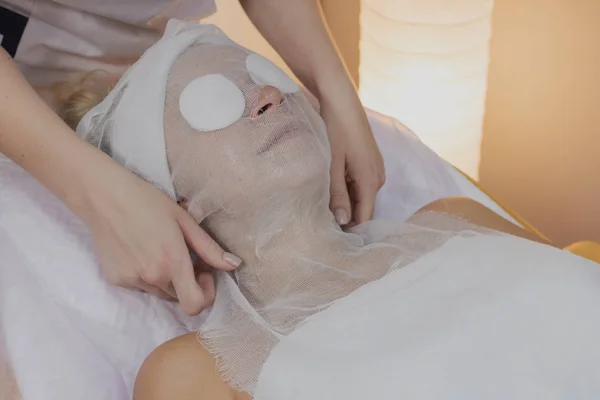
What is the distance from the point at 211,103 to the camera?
3.32 ft

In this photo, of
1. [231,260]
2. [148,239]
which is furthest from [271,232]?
[148,239]

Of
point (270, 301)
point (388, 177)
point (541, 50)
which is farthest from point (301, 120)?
point (541, 50)

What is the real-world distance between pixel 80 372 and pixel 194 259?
228 mm

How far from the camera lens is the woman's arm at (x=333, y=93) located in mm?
1262

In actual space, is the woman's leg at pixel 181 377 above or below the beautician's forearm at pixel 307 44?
below

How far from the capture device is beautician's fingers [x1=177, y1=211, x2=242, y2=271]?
1017 mm

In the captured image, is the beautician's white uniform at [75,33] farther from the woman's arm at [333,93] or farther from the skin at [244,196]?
the skin at [244,196]

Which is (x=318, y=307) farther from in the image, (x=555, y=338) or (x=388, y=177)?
(x=388, y=177)

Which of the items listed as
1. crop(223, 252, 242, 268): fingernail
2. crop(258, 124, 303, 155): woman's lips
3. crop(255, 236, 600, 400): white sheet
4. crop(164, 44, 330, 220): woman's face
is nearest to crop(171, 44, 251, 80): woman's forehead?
crop(164, 44, 330, 220): woman's face

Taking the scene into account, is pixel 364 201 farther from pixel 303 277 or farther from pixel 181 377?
pixel 181 377

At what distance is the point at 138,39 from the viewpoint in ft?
4.55

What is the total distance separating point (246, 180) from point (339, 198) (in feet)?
0.79

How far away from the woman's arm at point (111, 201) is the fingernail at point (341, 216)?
233mm

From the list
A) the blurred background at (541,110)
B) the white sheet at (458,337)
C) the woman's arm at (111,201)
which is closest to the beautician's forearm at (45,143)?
the woman's arm at (111,201)
